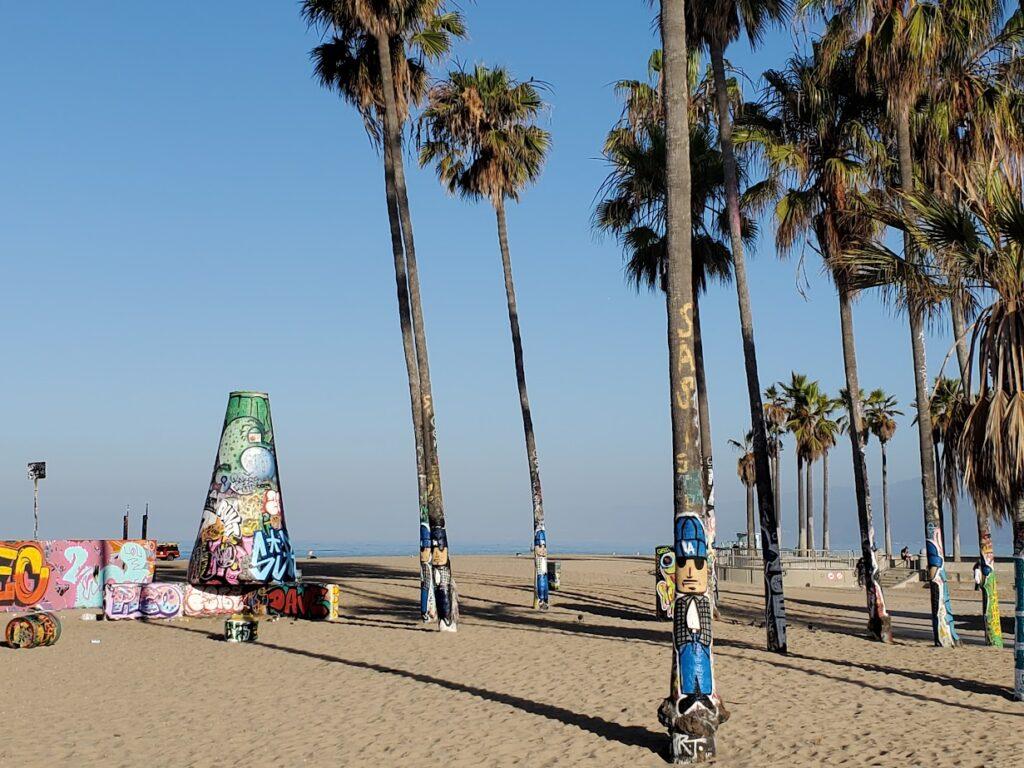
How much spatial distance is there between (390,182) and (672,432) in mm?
18313

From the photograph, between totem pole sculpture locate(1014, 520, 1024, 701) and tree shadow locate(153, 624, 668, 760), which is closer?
tree shadow locate(153, 624, 668, 760)

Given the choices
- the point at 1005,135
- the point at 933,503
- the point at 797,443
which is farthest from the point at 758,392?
the point at 797,443

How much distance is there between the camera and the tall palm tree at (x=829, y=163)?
2192 centimetres

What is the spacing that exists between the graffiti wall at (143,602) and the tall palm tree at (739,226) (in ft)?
50.8

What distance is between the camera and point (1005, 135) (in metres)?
19.4

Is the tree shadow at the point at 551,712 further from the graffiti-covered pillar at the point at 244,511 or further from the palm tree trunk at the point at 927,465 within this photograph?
the palm tree trunk at the point at 927,465

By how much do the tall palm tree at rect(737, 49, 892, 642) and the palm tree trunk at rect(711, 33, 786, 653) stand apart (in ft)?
5.28

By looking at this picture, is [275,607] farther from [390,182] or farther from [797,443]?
[797,443]

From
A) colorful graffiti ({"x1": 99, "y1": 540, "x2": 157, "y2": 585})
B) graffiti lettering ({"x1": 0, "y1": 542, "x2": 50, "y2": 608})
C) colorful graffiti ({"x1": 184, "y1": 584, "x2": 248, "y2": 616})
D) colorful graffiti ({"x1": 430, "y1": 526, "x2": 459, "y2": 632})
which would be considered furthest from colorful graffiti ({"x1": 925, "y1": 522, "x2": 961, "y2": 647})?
graffiti lettering ({"x1": 0, "y1": 542, "x2": 50, "y2": 608})

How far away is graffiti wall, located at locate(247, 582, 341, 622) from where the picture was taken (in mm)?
26047

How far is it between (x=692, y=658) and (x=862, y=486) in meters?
12.6

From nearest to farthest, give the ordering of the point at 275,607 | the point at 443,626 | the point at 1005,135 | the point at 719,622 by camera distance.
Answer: the point at 1005,135 → the point at 443,626 → the point at 719,622 → the point at 275,607

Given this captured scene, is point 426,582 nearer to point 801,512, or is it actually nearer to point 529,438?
point 529,438

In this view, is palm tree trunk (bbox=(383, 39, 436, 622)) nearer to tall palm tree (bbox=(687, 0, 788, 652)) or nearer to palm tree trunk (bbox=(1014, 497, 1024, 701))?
tall palm tree (bbox=(687, 0, 788, 652))
